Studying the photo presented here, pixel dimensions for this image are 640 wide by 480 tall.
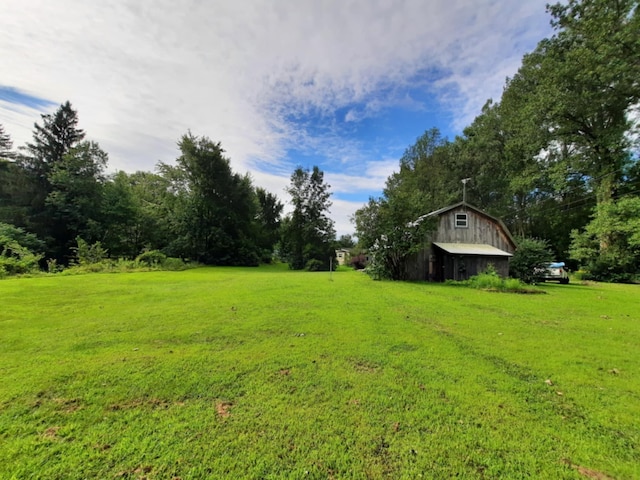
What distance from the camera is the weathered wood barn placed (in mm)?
15891

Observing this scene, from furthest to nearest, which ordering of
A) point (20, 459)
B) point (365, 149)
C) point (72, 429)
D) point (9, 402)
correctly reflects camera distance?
point (365, 149) < point (9, 402) < point (72, 429) < point (20, 459)

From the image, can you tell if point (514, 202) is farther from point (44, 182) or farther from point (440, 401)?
point (44, 182)

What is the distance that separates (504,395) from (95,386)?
15.4 feet

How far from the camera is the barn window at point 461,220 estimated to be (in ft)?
57.1

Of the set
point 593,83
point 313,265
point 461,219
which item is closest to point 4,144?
point 313,265

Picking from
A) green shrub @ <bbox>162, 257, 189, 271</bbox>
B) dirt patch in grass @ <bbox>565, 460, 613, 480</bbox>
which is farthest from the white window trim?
green shrub @ <bbox>162, 257, 189, 271</bbox>

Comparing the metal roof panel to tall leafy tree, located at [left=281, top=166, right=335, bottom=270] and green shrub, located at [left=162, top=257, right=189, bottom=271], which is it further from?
green shrub, located at [left=162, top=257, right=189, bottom=271]

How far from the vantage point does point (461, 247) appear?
16625 mm

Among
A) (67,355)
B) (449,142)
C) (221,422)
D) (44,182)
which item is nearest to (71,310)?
(67,355)

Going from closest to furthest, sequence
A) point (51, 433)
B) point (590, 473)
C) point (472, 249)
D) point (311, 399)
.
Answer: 1. point (590, 473)
2. point (51, 433)
3. point (311, 399)
4. point (472, 249)

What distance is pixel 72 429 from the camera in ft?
7.91

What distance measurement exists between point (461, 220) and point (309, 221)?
19.9 m

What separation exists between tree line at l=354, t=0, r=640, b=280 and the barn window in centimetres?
247

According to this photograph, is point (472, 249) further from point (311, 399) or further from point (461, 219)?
point (311, 399)
